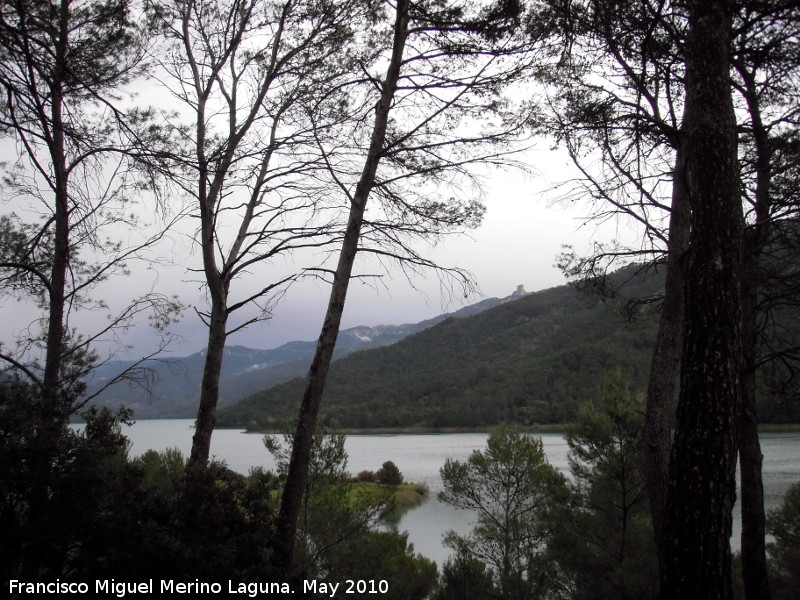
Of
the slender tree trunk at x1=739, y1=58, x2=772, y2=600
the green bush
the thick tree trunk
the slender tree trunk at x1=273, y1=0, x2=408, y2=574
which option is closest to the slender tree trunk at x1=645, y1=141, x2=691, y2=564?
the slender tree trunk at x1=739, y1=58, x2=772, y2=600

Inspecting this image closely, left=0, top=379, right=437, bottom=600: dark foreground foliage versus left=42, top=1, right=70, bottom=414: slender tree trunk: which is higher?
left=42, top=1, right=70, bottom=414: slender tree trunk

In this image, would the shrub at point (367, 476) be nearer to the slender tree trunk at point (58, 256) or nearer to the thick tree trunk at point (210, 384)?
the thick tree trunk at point (210, 384)

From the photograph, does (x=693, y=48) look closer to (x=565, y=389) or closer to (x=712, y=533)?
(x=712, y=533)

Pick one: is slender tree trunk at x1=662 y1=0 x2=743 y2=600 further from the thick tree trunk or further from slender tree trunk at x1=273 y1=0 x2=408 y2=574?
the thick tree trunk

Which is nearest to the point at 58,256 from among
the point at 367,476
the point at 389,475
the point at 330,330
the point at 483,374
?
the point at 330,330

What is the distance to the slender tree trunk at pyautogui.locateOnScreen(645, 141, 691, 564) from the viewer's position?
13.6 ft

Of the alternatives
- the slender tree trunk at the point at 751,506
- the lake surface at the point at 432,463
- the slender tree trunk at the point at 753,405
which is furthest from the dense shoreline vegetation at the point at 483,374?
the slender tree trunk at the point at 751,506

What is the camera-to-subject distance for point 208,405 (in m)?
5.87

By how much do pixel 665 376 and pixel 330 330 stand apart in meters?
2.70

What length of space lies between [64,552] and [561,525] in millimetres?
12524

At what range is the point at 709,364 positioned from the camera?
2.74m

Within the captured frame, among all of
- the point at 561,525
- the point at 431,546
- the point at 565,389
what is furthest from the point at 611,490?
the point at 565,389

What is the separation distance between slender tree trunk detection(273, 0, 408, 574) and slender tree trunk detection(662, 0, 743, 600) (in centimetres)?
267

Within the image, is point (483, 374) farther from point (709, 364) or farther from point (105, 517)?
point (709, 364)
